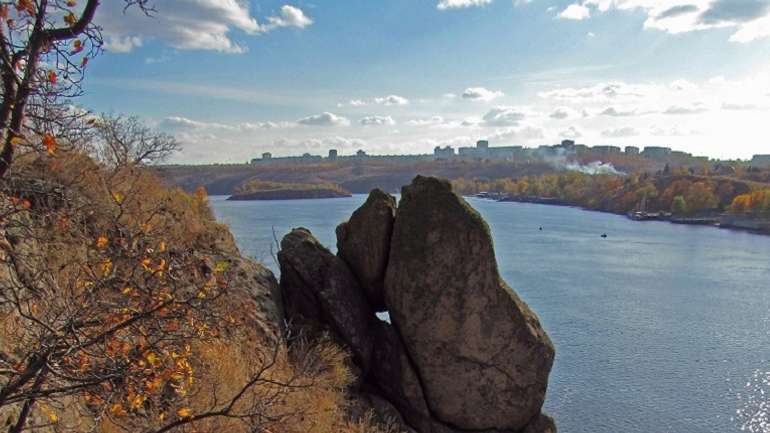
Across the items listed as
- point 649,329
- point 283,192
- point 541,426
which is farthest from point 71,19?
point 283,192

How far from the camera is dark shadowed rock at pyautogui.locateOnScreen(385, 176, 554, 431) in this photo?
14.1 metres

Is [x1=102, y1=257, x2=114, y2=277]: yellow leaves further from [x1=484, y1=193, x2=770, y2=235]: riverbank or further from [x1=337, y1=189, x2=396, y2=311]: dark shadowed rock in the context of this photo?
[x1=484, y1=193, x2=770, y2=235]: riverbank

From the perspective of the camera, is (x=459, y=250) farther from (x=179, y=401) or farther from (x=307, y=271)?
(x=179, y=401)

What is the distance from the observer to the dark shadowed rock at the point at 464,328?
14102 millimetres

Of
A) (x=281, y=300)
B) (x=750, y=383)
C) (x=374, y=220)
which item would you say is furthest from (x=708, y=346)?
(x=281, y=300)

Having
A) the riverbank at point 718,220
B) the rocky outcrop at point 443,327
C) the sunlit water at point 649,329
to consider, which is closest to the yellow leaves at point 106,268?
the sunlit water at point 649,329

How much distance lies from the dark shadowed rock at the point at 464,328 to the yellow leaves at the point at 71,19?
11.2m

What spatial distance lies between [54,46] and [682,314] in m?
33.9

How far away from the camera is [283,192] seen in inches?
5428

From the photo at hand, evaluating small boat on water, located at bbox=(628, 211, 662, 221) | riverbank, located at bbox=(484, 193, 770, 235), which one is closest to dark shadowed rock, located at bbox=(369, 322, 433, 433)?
riverbank, located at bbox=(484, 193, 770, 235)

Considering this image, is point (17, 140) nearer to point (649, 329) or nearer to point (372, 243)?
point (372, 243)

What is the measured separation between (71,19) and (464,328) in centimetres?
1183

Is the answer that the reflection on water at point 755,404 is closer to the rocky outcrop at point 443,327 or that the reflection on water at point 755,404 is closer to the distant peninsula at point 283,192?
the rocky outcrop at point 443,327

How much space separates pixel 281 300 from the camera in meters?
14.6
